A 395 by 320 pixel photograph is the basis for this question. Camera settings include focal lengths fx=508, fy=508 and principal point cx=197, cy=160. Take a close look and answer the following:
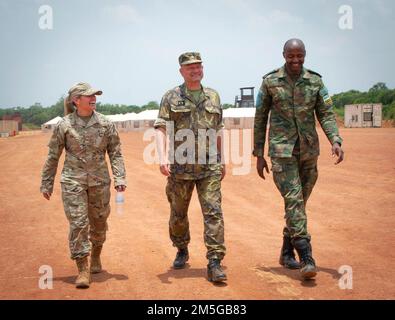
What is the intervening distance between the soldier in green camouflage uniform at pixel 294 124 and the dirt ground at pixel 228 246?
677 millimetres

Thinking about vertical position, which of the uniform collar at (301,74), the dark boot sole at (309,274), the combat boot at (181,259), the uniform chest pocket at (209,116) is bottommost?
the combat boot at (181,259)

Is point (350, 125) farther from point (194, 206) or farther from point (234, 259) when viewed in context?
point (234, 259)

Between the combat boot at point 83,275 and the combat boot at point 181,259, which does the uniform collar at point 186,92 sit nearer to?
the combat boot at point 181,259

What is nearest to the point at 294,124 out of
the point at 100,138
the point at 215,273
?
the point at 215,273

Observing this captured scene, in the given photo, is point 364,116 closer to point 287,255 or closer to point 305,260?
point 287,255

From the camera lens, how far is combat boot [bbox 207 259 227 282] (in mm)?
4977

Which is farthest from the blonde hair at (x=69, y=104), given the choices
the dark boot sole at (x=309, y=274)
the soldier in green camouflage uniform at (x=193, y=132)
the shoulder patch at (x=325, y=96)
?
the dark boot sole at (x=309, y=274)

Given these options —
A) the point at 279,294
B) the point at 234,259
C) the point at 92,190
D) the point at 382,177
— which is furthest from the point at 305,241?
the point at 382,177

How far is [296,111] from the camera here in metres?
5.36

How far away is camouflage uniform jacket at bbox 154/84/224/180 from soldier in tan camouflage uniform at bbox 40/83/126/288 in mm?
620

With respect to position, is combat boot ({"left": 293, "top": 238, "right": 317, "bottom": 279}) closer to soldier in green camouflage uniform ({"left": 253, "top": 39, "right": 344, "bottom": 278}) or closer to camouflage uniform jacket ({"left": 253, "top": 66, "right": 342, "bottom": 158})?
soldier in green camouflage uniform ({"left": 253, "top": 39, "right": 344, "bottom": 278})

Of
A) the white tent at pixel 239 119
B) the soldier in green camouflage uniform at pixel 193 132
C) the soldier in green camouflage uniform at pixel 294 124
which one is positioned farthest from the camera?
the white tent at pixel 239 119

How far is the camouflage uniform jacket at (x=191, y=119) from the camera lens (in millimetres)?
5379

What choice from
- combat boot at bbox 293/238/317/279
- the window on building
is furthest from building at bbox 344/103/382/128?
combat boot at bbox 293/238/317/279
